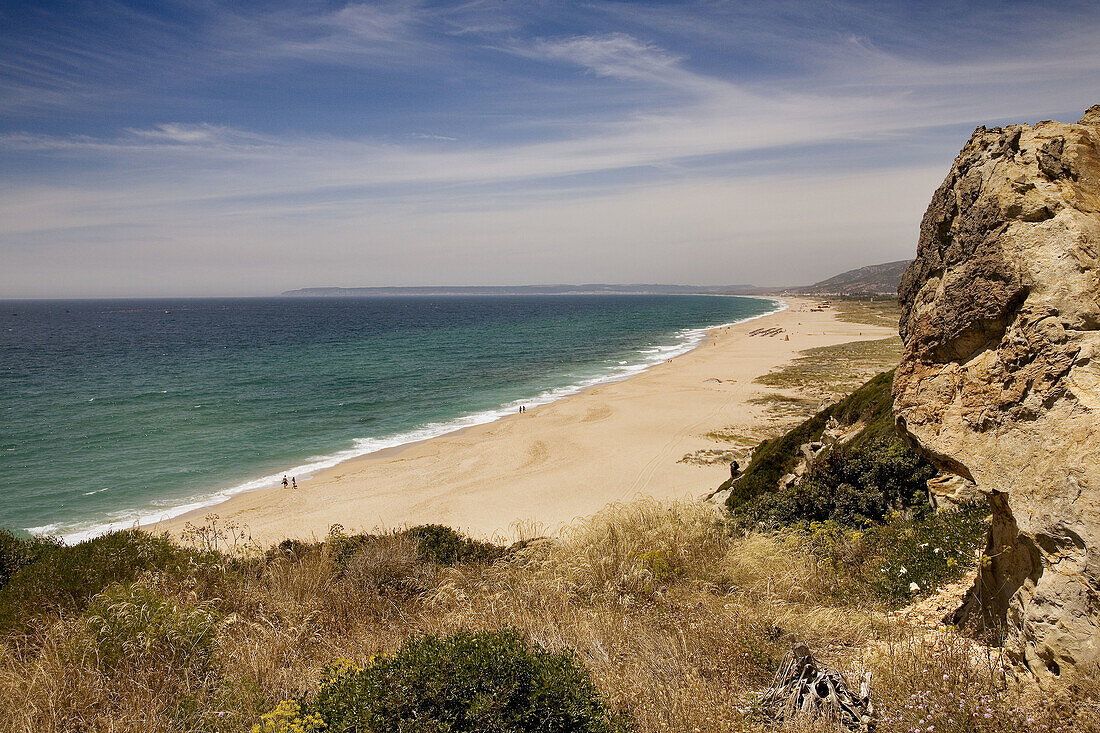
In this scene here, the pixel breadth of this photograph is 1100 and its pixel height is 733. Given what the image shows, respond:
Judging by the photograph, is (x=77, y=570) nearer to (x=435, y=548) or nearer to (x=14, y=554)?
(x=14, y=554)

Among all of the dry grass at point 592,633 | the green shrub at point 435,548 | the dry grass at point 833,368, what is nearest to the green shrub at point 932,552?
the dry grass at point 592,633

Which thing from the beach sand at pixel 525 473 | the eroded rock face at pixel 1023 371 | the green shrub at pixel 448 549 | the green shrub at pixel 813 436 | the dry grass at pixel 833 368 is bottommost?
the beach sand at pixel 525 473

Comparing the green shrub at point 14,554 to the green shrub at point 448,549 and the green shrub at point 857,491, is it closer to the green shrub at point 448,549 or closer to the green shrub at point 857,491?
the green shrub at point 448,549

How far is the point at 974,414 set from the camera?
143 inches

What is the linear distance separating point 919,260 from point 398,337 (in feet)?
239

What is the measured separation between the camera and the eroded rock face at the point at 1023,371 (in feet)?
9.72

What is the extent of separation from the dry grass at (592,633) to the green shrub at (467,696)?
1.64ft

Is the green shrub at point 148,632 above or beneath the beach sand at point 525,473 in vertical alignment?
above

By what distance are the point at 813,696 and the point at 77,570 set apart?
731 cm

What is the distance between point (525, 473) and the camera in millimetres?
18953

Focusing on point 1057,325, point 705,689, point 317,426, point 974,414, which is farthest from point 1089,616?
point 317,426

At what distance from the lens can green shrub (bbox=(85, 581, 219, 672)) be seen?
4.26 metres

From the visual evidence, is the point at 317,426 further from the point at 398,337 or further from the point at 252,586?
the point at 398,337

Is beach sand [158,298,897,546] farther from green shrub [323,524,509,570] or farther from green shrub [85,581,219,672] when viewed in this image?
green shrub [85,581,219,672]
